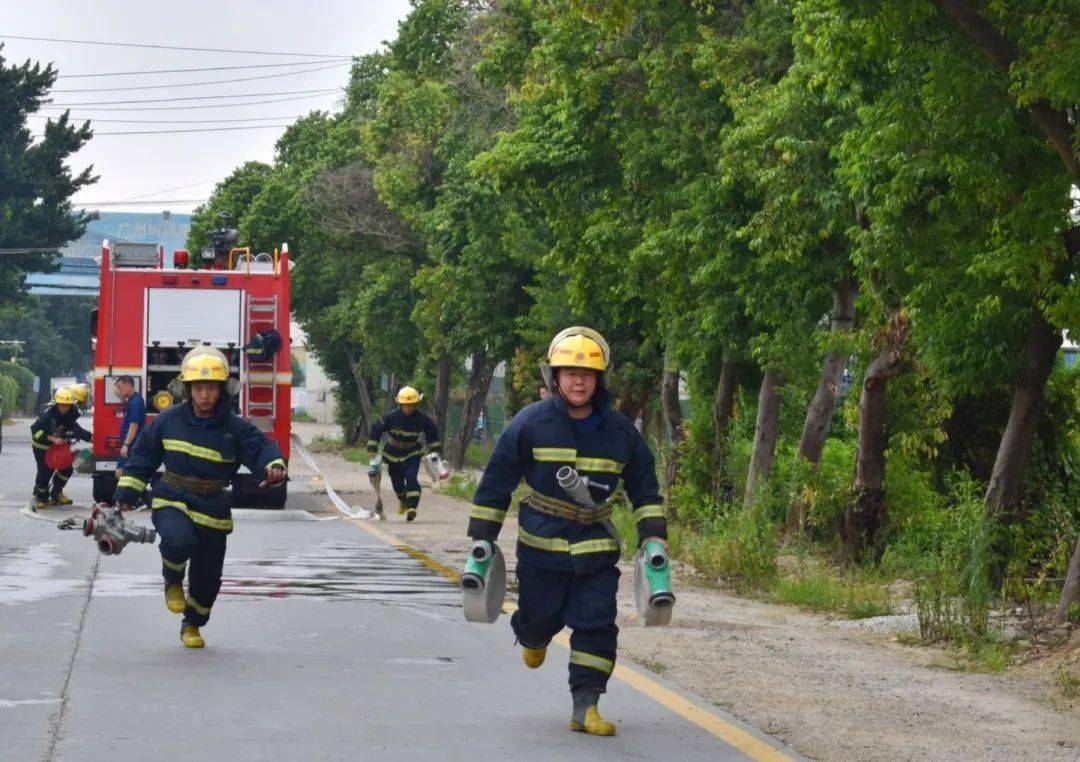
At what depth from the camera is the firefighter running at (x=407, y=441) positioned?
26469mm

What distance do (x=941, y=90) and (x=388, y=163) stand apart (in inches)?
1402

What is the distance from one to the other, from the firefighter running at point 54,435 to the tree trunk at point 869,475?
35.4ft

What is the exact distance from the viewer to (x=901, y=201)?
14.5 metres

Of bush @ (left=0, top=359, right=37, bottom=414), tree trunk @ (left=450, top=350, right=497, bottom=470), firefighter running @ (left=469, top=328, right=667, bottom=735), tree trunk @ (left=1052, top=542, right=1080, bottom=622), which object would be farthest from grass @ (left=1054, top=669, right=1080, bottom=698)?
bush @ (left=0, top=359, right=37, bottom=414)

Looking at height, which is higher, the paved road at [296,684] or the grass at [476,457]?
the paved road at [296,684]

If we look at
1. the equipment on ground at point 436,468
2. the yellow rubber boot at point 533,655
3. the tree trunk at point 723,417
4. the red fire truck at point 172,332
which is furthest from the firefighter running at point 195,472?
the tree trunk at point 723,417

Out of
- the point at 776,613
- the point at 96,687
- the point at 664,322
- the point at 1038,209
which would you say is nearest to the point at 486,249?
the point at 664,322

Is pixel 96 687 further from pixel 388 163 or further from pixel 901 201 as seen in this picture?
pixel 388 163

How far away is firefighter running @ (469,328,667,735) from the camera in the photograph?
9.30 metres

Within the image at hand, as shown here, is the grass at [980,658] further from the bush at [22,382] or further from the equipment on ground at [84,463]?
the bush at [22,382]

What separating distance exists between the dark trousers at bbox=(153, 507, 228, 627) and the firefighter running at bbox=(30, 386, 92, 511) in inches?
570

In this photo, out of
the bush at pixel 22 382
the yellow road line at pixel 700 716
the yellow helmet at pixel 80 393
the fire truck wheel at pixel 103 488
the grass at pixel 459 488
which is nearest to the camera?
the yellow road line at pixel 700 716

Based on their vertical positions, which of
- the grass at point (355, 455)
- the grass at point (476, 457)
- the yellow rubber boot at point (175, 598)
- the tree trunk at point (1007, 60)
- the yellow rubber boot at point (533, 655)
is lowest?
the grass at point (355, 455)

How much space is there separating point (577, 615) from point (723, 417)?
18.9 meters
